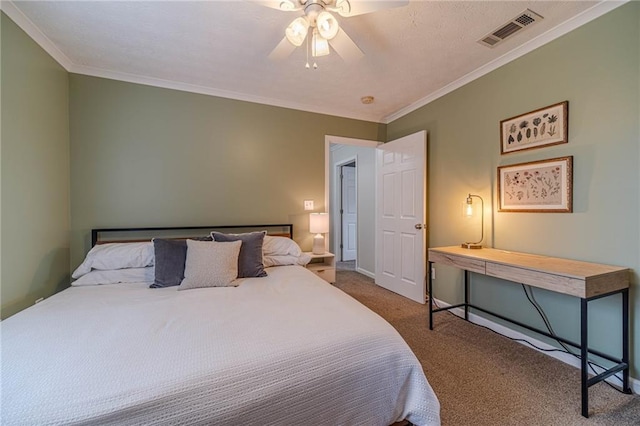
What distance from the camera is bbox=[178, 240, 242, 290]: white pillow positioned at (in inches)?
76.1

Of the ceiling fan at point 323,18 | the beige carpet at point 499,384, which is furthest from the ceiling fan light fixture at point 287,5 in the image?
the beige carpet at point 499,384

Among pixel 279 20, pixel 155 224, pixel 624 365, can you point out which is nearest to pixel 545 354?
pixel 624 365

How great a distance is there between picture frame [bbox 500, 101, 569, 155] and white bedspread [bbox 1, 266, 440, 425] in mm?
2018

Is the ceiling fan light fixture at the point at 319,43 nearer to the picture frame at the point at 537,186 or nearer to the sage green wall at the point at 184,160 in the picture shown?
the sage green wall at the point at 184,160

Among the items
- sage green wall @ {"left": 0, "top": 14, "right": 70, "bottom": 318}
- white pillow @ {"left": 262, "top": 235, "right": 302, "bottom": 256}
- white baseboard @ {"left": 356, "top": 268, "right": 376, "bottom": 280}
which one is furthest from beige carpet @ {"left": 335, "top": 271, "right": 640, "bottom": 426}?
sage green wall @ {"left": 0, "top": 14, "right": 70, "bottom": 318}

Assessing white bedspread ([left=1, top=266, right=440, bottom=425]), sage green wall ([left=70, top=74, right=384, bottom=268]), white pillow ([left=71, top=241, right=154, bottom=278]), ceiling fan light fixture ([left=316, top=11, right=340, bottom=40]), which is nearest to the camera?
white bedspread ([left=1, top=266, right=440, bottom=425])

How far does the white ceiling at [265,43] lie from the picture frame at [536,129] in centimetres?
55

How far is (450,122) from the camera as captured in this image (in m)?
2.92

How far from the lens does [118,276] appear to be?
83.2 inches

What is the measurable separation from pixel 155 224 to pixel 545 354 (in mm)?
3695

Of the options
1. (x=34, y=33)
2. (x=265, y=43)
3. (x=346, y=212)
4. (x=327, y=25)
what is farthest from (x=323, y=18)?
(x=346, y=212)

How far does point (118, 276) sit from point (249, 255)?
1.05 m

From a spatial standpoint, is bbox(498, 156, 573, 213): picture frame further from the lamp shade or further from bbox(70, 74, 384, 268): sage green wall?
bbox(70, 74, 384, 268): sage green wall

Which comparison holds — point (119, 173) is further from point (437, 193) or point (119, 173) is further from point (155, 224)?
point (437, 193)
